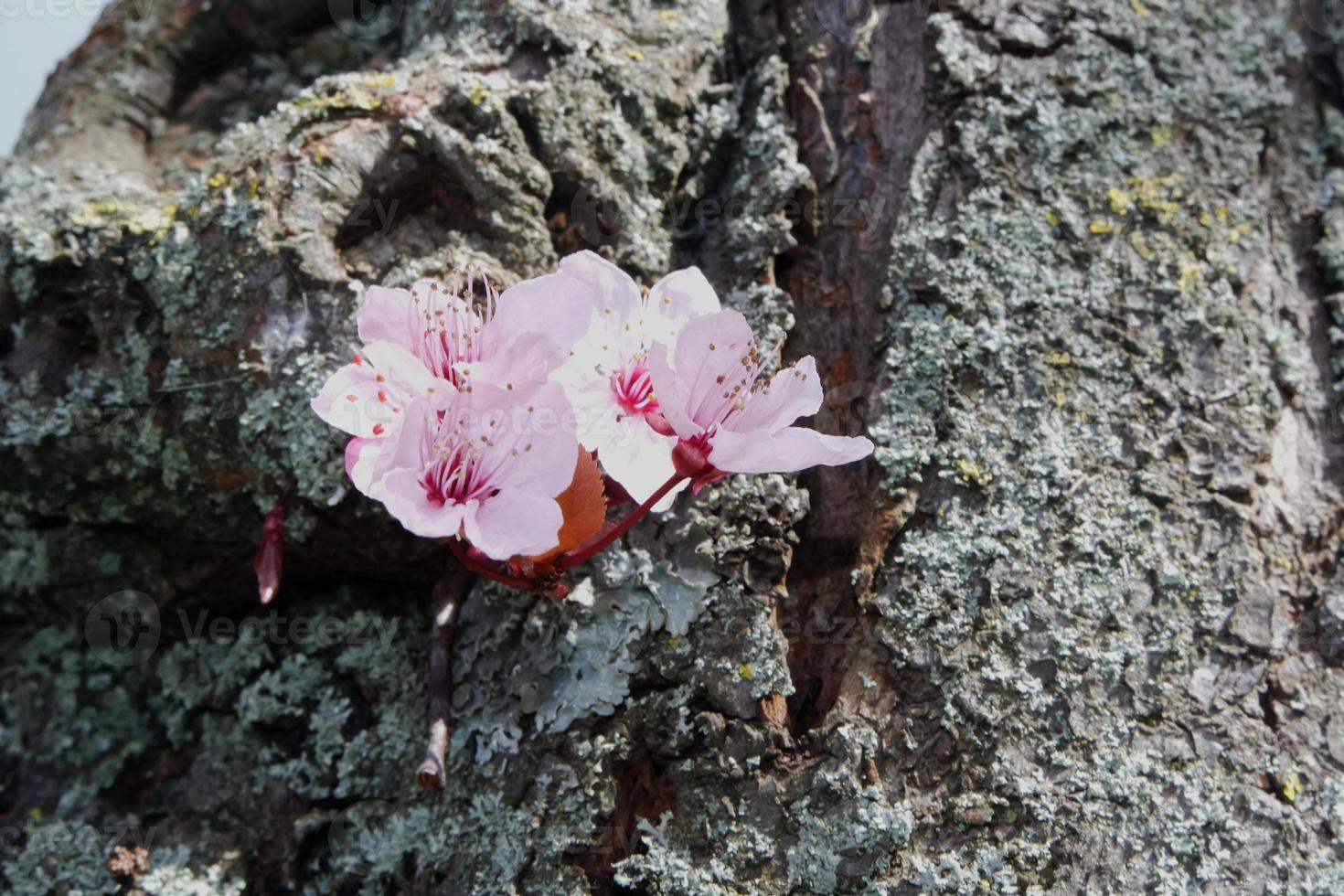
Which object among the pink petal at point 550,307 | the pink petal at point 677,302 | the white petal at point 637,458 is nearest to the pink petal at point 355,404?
the pink petal at point 550,307

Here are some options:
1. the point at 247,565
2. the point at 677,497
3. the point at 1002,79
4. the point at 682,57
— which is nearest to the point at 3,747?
the point at 247,565

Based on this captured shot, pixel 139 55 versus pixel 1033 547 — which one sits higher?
pixel 139 55

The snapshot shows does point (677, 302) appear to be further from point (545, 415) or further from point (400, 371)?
point (400, 371)

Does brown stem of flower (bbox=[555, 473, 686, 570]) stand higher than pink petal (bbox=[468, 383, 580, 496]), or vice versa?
pink petal (bbox=[468, 383, 580, 496])

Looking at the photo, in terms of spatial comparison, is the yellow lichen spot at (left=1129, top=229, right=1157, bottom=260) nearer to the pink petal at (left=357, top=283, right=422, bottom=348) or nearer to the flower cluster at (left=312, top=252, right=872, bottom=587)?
the flower cluster at (left=312, top=252, right=872, bottom=587)

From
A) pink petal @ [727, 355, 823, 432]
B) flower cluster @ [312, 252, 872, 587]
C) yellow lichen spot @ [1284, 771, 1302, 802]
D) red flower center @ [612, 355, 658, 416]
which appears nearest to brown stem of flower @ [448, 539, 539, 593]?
flower cluster @ [312, 252, 872, 587]

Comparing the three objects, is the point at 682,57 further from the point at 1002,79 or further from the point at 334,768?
the point at 334,768
